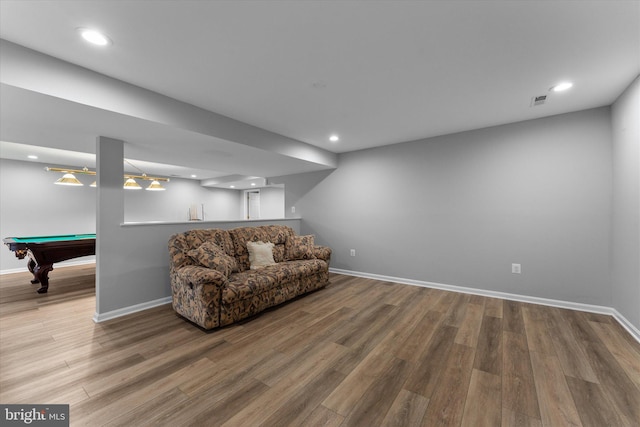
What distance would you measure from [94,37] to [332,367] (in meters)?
3.02

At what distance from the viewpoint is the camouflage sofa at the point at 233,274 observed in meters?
Answer: 2.59

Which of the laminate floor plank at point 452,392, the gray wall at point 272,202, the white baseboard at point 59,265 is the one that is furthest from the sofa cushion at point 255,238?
the white baseboard at point 59,265

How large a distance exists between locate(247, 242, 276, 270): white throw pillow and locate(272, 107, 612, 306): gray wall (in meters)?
1.77

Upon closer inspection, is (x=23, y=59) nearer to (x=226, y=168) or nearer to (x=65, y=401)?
(x=65, y=401)

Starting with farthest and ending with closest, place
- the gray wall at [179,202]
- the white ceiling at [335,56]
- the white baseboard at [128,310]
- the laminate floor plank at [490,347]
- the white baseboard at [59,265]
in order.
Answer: the gray wall at [179,202] → the white baseboard at [59,265] → the white baseboard at [128,310] → the laminate floor plank at [490,347] → the white ceiling at [335,56]

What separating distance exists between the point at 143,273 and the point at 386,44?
3672 mm

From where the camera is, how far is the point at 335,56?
2.01 meters

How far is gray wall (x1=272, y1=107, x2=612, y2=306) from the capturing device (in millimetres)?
3039

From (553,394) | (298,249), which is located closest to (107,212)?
(298,249)

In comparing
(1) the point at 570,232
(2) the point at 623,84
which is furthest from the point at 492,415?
(2) the point at 623,84

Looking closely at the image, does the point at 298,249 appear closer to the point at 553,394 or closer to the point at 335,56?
the point at 335,56

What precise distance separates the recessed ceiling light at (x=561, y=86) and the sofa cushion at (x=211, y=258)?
13.3 ft

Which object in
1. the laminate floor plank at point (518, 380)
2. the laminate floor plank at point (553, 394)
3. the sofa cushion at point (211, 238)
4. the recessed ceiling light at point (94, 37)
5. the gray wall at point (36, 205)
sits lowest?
the laminate floor plank at point (518, 380)

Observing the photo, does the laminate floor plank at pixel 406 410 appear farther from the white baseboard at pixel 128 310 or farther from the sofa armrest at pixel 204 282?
the white baseboard at pixel 128 310
